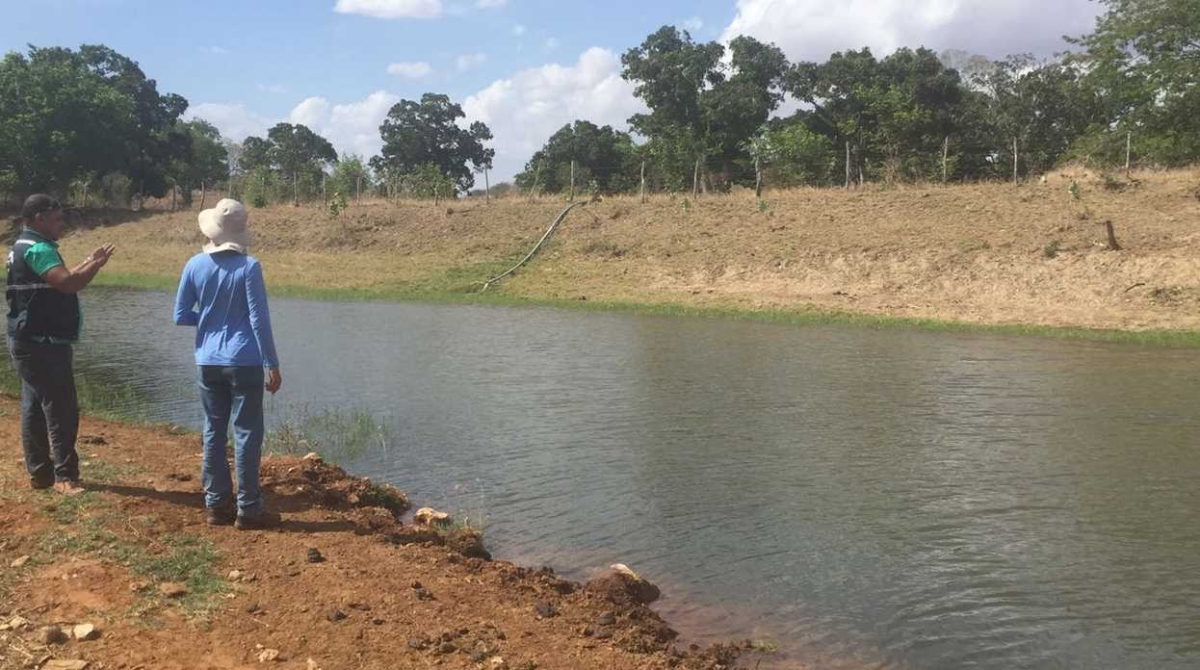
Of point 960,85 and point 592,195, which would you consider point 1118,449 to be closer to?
point 592,195

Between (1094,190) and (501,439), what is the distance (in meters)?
25.6

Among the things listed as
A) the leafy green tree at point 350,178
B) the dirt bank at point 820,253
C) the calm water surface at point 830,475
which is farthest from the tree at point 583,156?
the calm water surface at point 830,475

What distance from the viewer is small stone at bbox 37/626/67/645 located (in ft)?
13.1

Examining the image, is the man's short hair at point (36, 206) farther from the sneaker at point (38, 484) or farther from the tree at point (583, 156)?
the tree at point (583, 156)

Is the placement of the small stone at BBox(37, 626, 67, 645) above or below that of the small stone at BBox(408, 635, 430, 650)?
above

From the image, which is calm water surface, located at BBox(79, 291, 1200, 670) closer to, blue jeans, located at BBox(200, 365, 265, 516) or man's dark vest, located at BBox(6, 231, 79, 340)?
blue jeans, located at BBox(200, 365, 265, 516)

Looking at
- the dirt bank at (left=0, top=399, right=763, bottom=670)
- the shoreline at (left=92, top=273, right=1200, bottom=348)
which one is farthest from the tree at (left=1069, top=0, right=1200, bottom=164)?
the dirt bank at (left=0, top=399, right=763, bottom=670)

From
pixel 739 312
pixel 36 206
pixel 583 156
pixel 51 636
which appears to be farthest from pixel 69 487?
pixel 583 156

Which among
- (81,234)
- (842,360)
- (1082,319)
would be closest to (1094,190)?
(1082,319)

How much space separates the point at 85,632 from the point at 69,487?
2.27m

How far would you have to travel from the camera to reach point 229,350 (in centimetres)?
562

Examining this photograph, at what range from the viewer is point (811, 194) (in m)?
34.8

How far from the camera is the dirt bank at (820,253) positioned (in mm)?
23609

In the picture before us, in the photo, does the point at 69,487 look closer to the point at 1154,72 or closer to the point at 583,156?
the point at 1154,72
